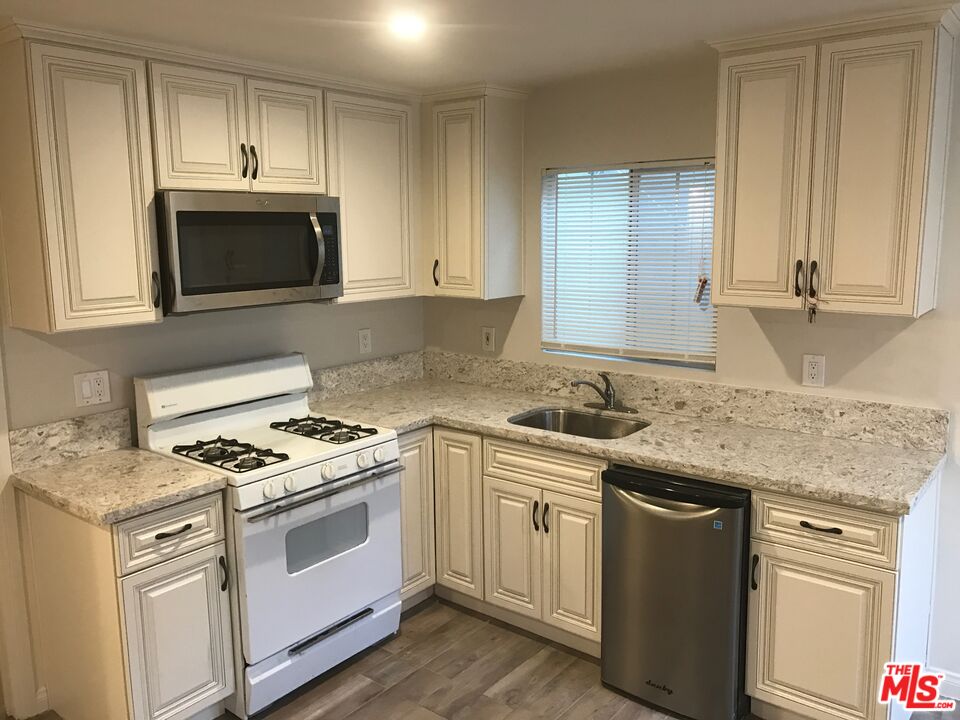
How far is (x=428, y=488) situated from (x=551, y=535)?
608 mm

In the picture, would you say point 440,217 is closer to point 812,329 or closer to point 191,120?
point 191,120

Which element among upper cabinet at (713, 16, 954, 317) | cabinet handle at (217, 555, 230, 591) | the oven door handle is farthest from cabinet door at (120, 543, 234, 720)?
upper cabinet at (713, 16, 954, 317)

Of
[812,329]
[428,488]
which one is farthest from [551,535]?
[812,329]

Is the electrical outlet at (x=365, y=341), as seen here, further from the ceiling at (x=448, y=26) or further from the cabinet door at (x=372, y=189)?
the ceiling at (x=448, y=26)

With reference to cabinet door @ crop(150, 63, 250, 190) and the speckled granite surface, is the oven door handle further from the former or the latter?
cabinet door @ crop(150, 63, 250, 190)

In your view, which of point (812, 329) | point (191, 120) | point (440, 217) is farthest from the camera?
point (440, 217)

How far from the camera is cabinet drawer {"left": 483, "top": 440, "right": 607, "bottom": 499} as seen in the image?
2.87 m

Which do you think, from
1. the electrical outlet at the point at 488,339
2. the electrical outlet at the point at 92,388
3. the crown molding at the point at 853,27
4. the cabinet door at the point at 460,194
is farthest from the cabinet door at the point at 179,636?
the crown molding at the point at 853,27

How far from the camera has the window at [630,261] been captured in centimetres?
316

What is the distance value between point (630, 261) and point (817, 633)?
1625mm

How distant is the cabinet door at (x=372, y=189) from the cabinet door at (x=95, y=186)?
82 centimetres

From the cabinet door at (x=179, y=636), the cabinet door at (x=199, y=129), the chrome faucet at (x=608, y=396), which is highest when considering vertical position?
the cabinet door at (x=199, y=129)

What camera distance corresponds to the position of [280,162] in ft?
9.77

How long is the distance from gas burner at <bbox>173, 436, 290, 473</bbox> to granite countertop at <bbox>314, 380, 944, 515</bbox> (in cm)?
55
